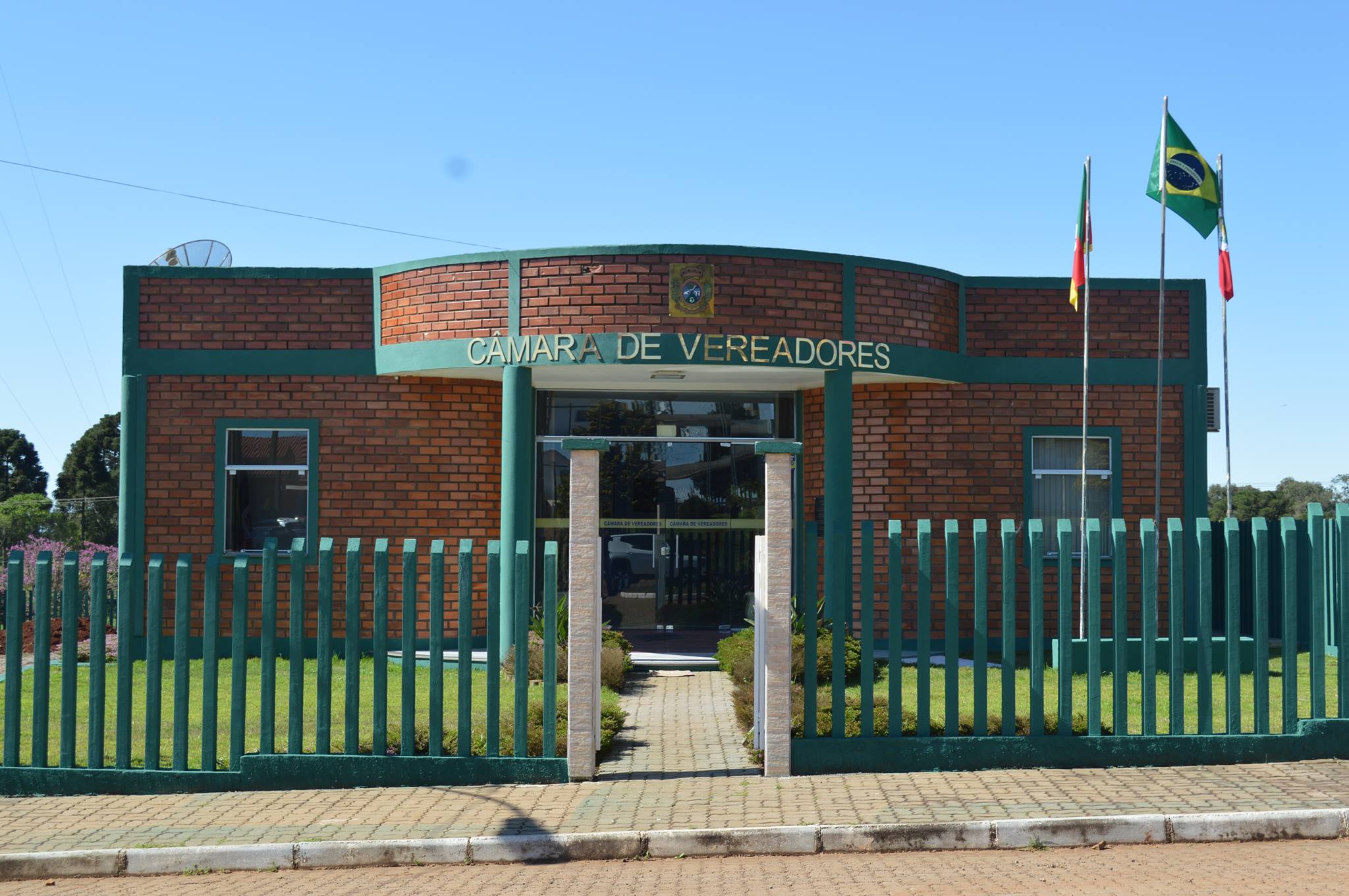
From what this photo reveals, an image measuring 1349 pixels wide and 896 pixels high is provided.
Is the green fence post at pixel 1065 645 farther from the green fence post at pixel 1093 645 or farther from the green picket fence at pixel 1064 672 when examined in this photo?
the green fence post at pixel 1093 645

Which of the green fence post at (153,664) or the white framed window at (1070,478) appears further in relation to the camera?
the white framed window at (1070,478)

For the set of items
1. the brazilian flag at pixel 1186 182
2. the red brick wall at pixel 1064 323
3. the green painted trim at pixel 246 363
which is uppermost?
the brazilian flag at pixel 1186 182

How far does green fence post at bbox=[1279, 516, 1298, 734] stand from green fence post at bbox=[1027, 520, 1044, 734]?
1.64 meters

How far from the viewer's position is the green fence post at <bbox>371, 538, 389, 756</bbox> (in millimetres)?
8430

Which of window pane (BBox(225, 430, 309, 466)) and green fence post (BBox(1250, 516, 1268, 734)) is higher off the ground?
window pane (BBox(225, 430, 309, 466))

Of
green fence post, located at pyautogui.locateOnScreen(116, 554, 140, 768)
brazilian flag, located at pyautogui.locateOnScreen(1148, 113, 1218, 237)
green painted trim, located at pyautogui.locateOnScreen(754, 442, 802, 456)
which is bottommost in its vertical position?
green fence post, located at pyautogui.locateOnScreen(116, 554, 140, 768)

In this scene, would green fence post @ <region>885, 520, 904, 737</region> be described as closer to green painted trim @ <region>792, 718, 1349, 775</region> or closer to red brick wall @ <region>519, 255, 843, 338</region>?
green painted trim @ <region>792, 718, 1349, 775</region>

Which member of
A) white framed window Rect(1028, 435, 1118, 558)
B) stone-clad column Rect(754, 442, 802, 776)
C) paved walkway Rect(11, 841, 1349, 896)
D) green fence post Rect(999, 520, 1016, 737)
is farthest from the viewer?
white framed window Rect(1028, 435, 1118, 558)

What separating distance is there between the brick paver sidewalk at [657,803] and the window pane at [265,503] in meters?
7.20

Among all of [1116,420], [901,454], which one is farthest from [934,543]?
[1116,420]

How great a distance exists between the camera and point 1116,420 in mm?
16062

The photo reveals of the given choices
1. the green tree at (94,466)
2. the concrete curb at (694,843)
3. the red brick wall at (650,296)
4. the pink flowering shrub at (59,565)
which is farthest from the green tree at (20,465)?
the concrete curb at (694,843)

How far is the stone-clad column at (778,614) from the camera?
8609 mm

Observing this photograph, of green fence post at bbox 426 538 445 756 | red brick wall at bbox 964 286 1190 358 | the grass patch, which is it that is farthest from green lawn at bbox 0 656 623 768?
red brick wall at bbox 964 286 1190 358
